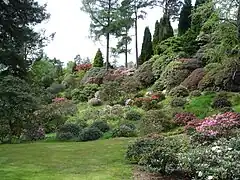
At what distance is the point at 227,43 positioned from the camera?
20047mm

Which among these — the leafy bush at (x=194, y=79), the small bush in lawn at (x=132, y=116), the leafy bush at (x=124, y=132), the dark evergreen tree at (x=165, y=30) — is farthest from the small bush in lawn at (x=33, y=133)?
the dark evergreen tree at (x=165, y=30)

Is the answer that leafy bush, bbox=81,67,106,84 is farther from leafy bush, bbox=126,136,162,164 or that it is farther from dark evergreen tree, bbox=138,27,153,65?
leafy bush, bbox=126,136,162,164

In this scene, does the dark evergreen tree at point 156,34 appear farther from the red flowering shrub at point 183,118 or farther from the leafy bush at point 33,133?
the leafy bush at point 33,133

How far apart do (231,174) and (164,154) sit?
1721mm

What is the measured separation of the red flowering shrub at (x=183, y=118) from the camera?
17.8m

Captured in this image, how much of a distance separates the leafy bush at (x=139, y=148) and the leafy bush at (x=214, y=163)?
129 cm

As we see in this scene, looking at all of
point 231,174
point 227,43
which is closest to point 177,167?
point 231,174

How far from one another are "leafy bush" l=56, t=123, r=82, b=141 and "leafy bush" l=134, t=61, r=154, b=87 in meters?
12.5

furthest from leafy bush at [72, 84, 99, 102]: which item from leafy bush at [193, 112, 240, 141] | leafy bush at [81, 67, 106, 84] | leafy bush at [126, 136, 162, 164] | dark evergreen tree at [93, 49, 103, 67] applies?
leafy bush at [126, 136, 162, 164]

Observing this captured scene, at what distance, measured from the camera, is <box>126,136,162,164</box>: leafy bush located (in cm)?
1049

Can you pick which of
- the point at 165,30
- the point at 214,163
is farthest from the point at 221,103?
the point at 165,30

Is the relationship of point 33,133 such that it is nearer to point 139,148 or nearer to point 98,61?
point 139,148

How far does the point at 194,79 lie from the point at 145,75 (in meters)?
7.13

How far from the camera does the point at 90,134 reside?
17.3m
